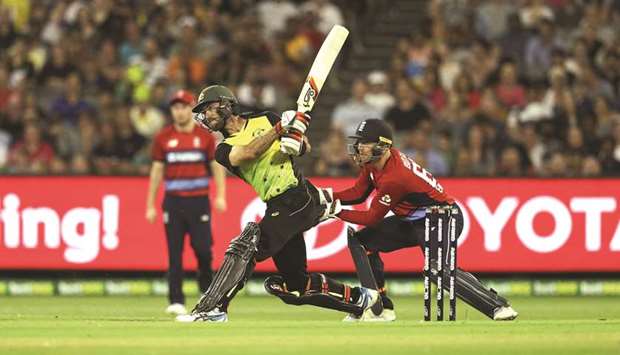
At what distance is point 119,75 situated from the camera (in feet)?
69.3

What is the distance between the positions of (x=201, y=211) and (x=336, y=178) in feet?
9.48

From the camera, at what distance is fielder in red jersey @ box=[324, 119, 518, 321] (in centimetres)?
1248

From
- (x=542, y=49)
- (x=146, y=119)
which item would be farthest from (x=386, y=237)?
(x=542, y=49)

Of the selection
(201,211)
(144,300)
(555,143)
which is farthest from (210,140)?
(555,143)

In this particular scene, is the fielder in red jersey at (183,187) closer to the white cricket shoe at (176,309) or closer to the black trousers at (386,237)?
the white cricket shoe at (176,309)

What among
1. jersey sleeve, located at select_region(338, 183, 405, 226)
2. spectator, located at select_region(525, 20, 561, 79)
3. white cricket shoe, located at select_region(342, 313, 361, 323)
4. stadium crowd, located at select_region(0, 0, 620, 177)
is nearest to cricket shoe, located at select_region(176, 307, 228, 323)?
white cricket shoe, located at select_region(342, 313, 361, 323)

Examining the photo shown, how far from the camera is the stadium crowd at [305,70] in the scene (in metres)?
18.9

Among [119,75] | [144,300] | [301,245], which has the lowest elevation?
[144,300]

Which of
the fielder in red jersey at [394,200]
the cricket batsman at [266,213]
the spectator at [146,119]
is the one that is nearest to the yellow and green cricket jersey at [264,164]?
the cricket batsman at [266,213]

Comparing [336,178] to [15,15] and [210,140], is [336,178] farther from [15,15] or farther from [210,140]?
[15,15]

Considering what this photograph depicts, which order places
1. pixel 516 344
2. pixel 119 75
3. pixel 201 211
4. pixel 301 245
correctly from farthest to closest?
pixel 119 75 → pixel 201 211 → pixel 301 245 → pixel 516 344

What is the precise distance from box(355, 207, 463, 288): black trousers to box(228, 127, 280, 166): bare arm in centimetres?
172

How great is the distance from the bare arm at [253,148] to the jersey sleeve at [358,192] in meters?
1.28

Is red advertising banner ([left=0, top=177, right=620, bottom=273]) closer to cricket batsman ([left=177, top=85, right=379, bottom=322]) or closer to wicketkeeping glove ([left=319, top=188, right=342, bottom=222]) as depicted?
wicketkeeping glove ([left=319, top=188, right=342, bottom=222])
